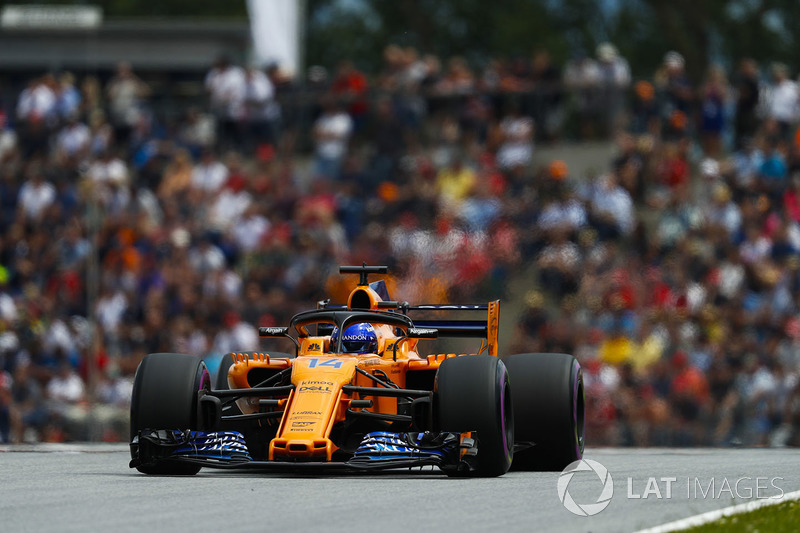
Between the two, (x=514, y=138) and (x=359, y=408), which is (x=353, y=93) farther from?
(x=359, y=408)

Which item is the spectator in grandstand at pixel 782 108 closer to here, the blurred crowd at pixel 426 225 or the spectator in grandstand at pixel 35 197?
the blurred crowd at pixel 426 225


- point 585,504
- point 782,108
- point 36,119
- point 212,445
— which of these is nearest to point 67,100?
point 36,119

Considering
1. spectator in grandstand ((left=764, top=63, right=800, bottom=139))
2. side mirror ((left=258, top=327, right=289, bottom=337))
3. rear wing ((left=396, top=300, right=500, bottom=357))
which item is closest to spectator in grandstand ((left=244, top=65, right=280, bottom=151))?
spectator in grandstand ((left=764, top=63, right=800, bottom=139))

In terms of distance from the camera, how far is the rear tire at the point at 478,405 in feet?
33.9

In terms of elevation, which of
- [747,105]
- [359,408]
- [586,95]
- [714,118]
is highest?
[586,95]

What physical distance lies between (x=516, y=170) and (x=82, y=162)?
7042 mm

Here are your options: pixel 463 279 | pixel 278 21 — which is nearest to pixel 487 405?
pixel 463 279

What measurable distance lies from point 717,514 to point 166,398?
4332 millimetres

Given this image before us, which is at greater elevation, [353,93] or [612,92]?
[353,93]

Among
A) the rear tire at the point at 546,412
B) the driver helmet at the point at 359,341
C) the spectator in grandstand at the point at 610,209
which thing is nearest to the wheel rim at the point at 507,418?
the rear tire at the point at 546,412

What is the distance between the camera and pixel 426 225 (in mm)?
21078

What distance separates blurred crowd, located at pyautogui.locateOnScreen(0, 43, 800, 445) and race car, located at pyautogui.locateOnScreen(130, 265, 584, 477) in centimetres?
588

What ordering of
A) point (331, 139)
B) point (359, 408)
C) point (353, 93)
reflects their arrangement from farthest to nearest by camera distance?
point (353, 93) < point (331, 139) < point (359, 408)

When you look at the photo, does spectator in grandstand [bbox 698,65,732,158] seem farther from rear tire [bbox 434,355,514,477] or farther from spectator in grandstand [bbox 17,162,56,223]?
rear tire [bbox 434,355,514,477]
